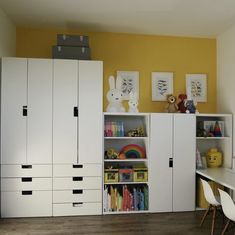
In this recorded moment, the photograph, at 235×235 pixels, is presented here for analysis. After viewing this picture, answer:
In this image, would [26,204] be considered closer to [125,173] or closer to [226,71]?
[125,173]

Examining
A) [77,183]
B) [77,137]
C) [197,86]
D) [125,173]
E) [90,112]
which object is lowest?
[77,183]

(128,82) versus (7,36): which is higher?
(7,36)

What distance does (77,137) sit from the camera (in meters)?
3.67

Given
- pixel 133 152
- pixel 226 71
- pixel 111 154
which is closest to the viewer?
pixel 111 154

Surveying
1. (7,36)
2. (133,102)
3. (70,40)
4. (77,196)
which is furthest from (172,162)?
(7,36)

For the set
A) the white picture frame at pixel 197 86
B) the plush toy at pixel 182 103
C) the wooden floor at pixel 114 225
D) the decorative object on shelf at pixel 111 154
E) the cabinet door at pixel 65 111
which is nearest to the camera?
the wooden floor at pixel 114 225

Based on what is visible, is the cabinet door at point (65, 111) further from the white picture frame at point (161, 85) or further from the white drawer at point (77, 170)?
the white picture frame at point (161, 85)

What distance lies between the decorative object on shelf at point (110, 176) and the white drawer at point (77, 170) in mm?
118

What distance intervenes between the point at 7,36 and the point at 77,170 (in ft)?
6.92

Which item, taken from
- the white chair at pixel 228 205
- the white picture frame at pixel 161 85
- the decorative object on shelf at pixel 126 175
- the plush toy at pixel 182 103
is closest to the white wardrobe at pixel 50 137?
the decorative object on shelf at pixel 126 175

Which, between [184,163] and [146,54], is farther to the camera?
[146,54]

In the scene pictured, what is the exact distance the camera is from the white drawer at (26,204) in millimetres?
3545

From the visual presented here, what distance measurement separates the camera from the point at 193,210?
3.89 m

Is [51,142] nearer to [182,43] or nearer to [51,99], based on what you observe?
[51,99]
